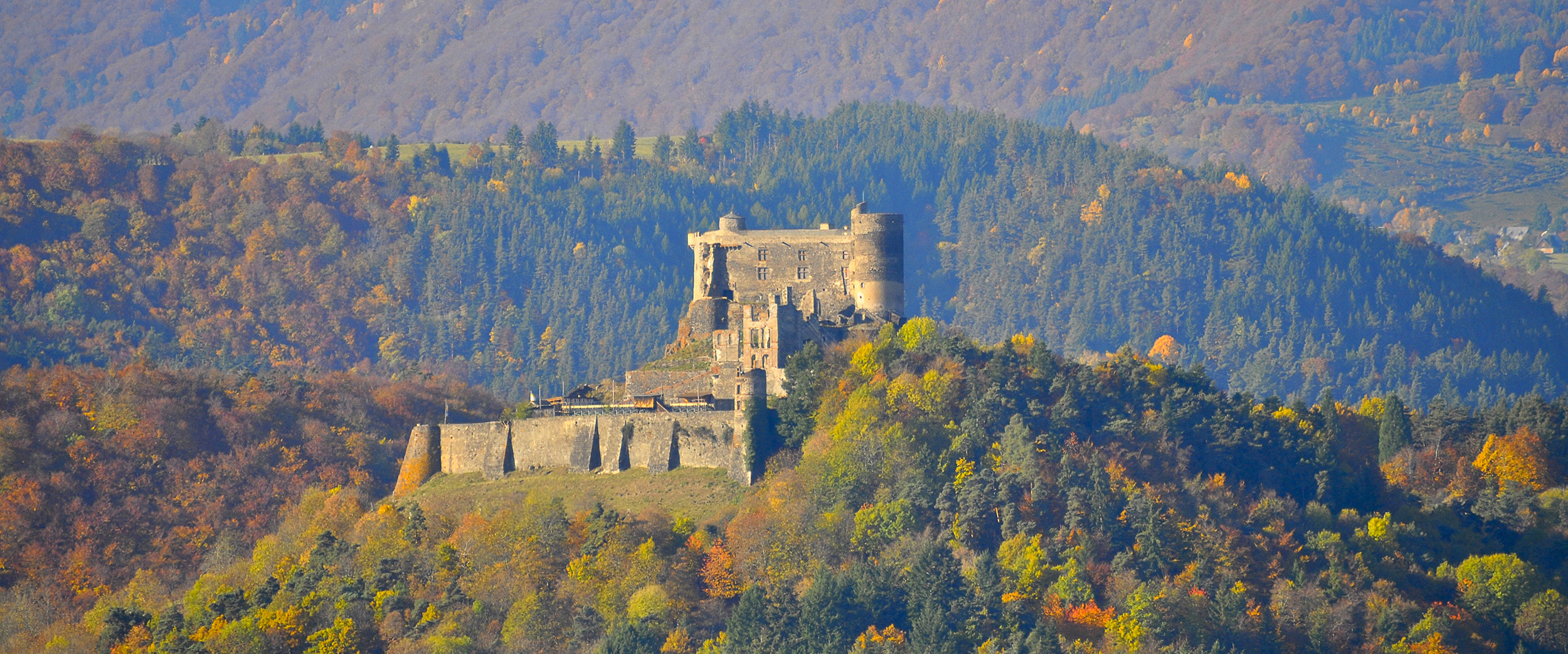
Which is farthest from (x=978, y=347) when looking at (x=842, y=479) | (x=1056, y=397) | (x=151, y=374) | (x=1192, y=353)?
(x=1192, y=353)

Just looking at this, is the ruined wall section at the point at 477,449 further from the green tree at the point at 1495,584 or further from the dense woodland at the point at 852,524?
the green tree at the point at 1495,584

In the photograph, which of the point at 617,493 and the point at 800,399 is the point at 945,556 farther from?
the point at 617,493

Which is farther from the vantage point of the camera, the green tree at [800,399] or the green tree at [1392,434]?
the green tree at [1392,434]

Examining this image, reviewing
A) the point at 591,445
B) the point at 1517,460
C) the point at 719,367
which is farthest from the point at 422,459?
the point at 1517,460

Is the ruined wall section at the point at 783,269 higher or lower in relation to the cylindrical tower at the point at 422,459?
higher

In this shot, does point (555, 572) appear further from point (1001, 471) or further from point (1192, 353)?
point (1192, 353)

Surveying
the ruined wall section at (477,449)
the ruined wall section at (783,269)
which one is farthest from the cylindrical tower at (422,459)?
the ruined wall section at (783,269)

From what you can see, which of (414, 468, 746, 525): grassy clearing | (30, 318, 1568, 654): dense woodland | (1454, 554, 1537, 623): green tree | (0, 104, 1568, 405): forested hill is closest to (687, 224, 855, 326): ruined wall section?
(30, 318, 1568, 654): dense woodland
